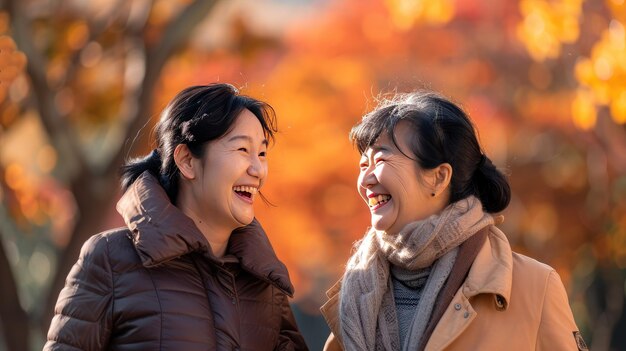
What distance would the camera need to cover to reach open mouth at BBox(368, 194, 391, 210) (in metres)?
4.07

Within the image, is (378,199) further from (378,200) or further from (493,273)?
(493,273)

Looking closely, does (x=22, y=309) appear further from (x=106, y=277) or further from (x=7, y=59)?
(x=106, y=277)

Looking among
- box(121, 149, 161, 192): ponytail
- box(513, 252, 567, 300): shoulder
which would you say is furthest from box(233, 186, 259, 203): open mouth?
box(513, 252, 567, 300): shoulder

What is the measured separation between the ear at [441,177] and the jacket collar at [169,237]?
2.12ft

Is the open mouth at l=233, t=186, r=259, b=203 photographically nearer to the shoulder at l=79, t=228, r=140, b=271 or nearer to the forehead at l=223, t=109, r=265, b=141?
the forehead at l=223, t=109, r=265, b=141

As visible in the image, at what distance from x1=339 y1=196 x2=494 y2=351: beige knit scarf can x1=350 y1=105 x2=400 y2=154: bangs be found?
1.15 feet

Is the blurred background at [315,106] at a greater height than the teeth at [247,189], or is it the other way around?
the teeth at [247,189]

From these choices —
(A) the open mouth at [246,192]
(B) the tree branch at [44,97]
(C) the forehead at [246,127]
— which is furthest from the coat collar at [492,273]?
(B) the tree branch at [44,97]

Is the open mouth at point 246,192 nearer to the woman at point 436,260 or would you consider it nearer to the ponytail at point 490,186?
the woman at point 436,260

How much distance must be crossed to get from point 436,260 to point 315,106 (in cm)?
1274

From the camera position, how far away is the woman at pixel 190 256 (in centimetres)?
373

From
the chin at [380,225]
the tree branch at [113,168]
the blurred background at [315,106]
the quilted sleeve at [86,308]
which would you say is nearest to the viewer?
the quilted sleeve at [86,308]

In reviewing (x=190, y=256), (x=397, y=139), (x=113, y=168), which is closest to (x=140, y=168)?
(x=190, y=256)

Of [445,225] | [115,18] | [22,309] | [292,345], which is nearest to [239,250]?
[292,345]
